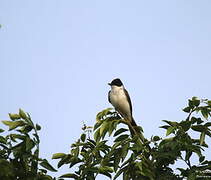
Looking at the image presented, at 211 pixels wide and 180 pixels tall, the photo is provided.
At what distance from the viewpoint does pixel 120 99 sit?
29.8 ft

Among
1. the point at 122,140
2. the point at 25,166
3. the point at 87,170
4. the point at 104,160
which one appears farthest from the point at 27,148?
the point at 122,140

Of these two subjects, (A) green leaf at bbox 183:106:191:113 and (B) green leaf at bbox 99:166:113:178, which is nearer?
(B) green leaf at bbox 99:166:113:178

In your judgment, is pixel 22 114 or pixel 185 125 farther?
pixel 185 125

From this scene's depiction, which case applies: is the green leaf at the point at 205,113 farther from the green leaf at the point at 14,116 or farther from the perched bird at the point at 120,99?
the perched bird at the point at 120,99

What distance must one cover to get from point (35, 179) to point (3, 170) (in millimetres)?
373

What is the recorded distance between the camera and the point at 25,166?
3.32 metres

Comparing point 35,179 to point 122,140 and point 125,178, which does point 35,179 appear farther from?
point 122,140

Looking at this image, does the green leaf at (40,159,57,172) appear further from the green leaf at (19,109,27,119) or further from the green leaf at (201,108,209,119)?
the green leaf at (201,108,209,119)

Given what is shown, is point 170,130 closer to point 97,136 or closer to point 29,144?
point 97,136

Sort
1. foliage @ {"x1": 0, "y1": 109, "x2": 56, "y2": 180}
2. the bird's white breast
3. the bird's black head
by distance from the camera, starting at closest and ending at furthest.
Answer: foliage @ {"x1": 0, "y1": 109, "x2": 56, "y2": 180}
the bird's white breast
the bird's black head

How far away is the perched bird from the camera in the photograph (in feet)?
29.8

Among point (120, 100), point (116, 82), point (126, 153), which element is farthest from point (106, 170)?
point (116, 82)

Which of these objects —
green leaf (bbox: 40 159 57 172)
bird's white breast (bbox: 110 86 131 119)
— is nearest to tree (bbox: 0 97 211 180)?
green leaf (bbox: 40 159 57 172)

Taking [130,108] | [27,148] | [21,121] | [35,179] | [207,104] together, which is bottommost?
[35,179]
